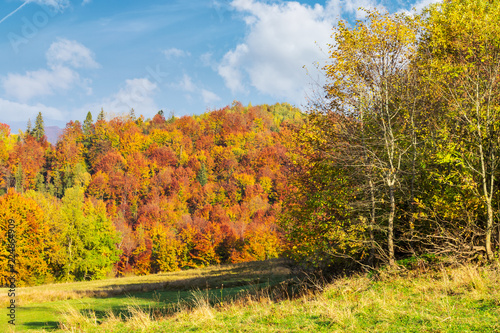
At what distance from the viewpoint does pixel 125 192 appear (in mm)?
108438

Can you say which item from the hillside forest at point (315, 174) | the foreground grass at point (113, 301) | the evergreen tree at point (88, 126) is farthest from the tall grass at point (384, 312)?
the evergreen tree at point (88, 126)

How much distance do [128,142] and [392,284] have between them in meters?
135

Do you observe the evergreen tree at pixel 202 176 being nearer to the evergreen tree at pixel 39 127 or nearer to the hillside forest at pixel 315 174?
the hillside forest at pixel 315 174

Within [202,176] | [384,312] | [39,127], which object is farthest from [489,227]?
[39,127]

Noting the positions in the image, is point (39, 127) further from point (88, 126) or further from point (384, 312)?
point (384, 312)

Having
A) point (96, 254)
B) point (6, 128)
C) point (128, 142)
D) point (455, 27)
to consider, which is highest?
point (6, 128)

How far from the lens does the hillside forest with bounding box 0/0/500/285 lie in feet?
36.8

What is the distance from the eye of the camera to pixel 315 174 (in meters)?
14.8

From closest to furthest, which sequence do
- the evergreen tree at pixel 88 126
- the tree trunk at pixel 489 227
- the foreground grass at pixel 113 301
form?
the tree trunk at pixel 489 227, the foreground grass at pixel 113 301, the evergreen tree at pixel 88 126

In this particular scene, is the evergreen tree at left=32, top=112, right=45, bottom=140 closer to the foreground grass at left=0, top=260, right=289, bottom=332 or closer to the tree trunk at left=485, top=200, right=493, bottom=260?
the foreground grass at left=0, top=260, right=289, bottom=332

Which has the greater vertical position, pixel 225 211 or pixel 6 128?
pixel 6 128

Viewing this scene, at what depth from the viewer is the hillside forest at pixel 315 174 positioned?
1123 centimetres

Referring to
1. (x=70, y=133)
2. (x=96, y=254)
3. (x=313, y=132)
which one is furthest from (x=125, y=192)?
(x=313, y=132)

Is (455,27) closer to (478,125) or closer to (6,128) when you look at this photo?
(478,125)
